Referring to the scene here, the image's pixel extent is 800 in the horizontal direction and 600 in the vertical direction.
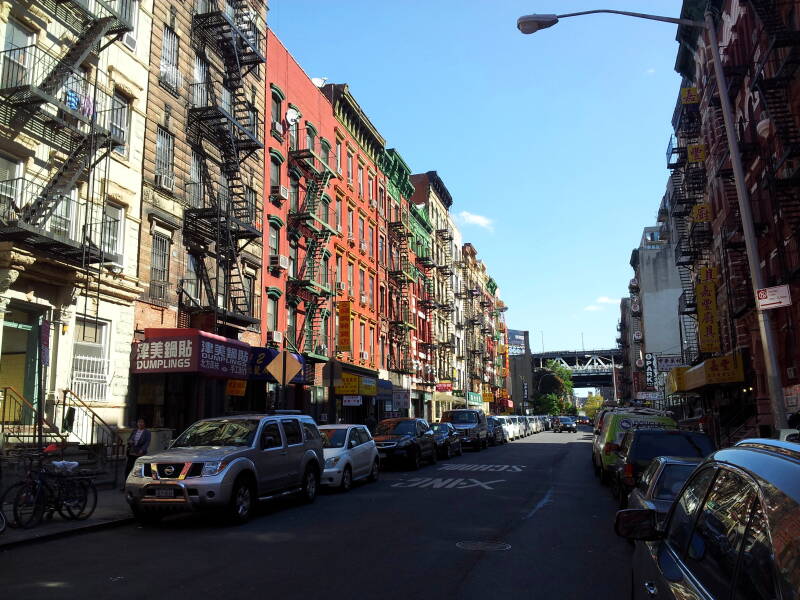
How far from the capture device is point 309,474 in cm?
1445

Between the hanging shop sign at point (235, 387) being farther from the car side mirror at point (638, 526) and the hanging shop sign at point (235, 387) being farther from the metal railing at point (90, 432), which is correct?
the car side mirror at point (638, 526)

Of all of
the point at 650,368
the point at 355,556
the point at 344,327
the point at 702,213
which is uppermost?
the point at 702,213

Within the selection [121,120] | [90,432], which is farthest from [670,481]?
[121,120]

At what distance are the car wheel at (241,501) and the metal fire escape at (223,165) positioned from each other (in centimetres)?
1178

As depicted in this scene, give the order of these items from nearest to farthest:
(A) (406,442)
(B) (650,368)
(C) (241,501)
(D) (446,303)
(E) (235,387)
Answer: (C) (241,501), (A) (406,442), (E) (235,387), (D) (446,303), (B) (650,368)

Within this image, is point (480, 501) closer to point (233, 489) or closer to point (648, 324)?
point (233, 489)

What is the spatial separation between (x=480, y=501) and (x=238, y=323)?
13.8 meters

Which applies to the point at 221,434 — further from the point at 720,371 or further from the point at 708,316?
the point at 708,316

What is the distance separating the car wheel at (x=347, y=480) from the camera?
16.4 meters

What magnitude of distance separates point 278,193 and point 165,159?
7.81 meters

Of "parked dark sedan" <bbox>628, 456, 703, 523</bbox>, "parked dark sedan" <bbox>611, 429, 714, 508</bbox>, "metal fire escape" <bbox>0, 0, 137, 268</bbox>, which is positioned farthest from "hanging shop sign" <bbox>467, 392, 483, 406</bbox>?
"parked dark sedan" <bbox>628, 456, 703, 523</bbox>

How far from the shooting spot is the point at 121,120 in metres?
20.1

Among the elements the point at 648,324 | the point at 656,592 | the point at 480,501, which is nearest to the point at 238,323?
the point at 480,501

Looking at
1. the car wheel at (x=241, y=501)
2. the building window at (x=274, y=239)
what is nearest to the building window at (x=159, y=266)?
the building window at (x=274, y=239)
